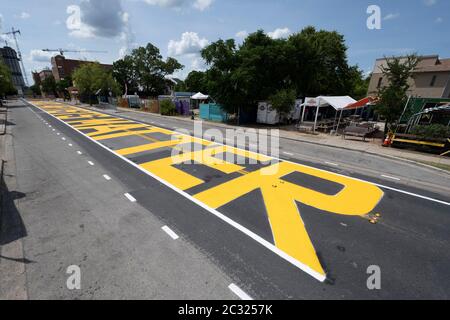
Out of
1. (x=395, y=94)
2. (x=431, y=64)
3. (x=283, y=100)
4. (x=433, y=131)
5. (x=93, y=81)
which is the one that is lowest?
(x=433, y=131)

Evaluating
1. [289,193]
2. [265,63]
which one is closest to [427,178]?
[289,193]

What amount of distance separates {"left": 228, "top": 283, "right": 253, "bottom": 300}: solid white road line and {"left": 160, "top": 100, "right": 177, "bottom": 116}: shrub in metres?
28.7

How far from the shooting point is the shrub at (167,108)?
96.3ft

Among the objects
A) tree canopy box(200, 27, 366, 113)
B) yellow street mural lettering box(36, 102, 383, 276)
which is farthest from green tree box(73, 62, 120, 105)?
yellow street mural lettering box(36, 102, 383, 276)

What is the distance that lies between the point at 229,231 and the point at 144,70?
65.5 m

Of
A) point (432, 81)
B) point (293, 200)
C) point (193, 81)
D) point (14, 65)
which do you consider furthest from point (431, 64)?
point (14, 65)

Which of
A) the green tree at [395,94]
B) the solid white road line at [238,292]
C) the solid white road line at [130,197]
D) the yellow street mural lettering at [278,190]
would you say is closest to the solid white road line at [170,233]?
the yellow street mural lettering at [278,190]

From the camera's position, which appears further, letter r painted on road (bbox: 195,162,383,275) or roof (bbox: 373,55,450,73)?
roof (bbox: 373,55,450,73)

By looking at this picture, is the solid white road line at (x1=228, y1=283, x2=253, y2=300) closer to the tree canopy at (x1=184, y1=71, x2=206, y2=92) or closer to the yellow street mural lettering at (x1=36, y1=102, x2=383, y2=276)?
the yellow street mural lettering at (x1=36, y1=102, x2=383, y2=276)

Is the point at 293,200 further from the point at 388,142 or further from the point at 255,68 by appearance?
the point at 255,68

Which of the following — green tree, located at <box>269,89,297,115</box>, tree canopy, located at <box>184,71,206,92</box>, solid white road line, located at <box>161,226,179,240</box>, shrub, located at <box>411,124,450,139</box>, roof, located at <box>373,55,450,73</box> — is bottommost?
solid white road line, located at <box>161,226,179,240</box>

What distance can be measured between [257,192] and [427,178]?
7.47 metres

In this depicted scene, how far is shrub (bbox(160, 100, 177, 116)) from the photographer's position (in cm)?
2936

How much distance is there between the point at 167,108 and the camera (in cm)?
2933
